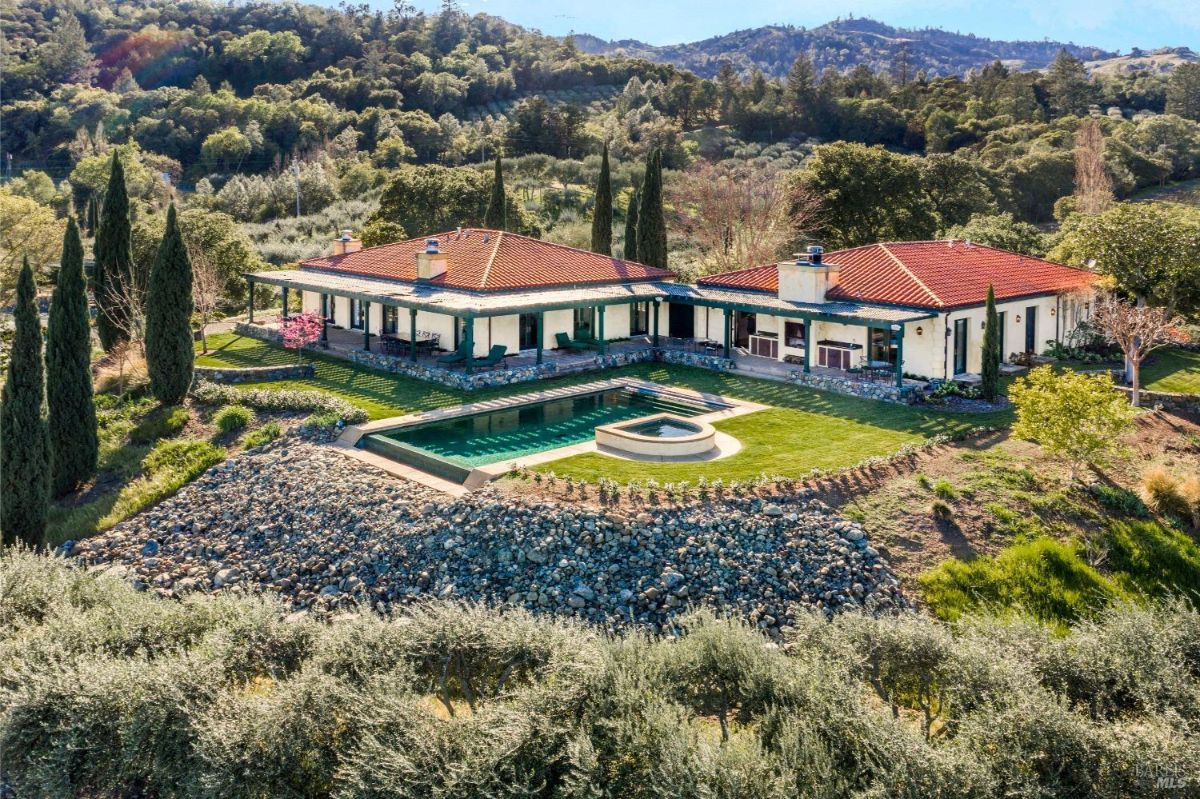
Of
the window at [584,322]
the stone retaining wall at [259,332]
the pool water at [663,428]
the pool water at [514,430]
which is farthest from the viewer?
the stone retaining wall at [259,332]

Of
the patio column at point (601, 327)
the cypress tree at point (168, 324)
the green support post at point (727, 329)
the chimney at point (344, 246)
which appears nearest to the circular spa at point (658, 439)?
the green support post at point (727, 329)

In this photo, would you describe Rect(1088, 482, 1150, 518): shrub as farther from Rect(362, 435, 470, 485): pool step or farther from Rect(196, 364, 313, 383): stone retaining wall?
Rect(196, 364, 313, 383): stone retaining wall

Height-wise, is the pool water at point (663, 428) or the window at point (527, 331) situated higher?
the window at point (527, 331)

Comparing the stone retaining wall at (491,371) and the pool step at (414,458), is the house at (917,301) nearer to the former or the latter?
the stone retaining wall at (491,371)

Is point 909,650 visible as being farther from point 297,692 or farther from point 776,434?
point 776,434

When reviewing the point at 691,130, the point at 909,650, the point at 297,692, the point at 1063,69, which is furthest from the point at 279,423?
the point at 1063,69

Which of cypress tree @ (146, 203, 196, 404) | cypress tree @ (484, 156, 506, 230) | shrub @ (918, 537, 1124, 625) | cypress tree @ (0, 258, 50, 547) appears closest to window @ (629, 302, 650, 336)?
cypress tree @ (484, 156, 506, 230)

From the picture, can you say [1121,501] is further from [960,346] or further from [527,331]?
[527,331]
